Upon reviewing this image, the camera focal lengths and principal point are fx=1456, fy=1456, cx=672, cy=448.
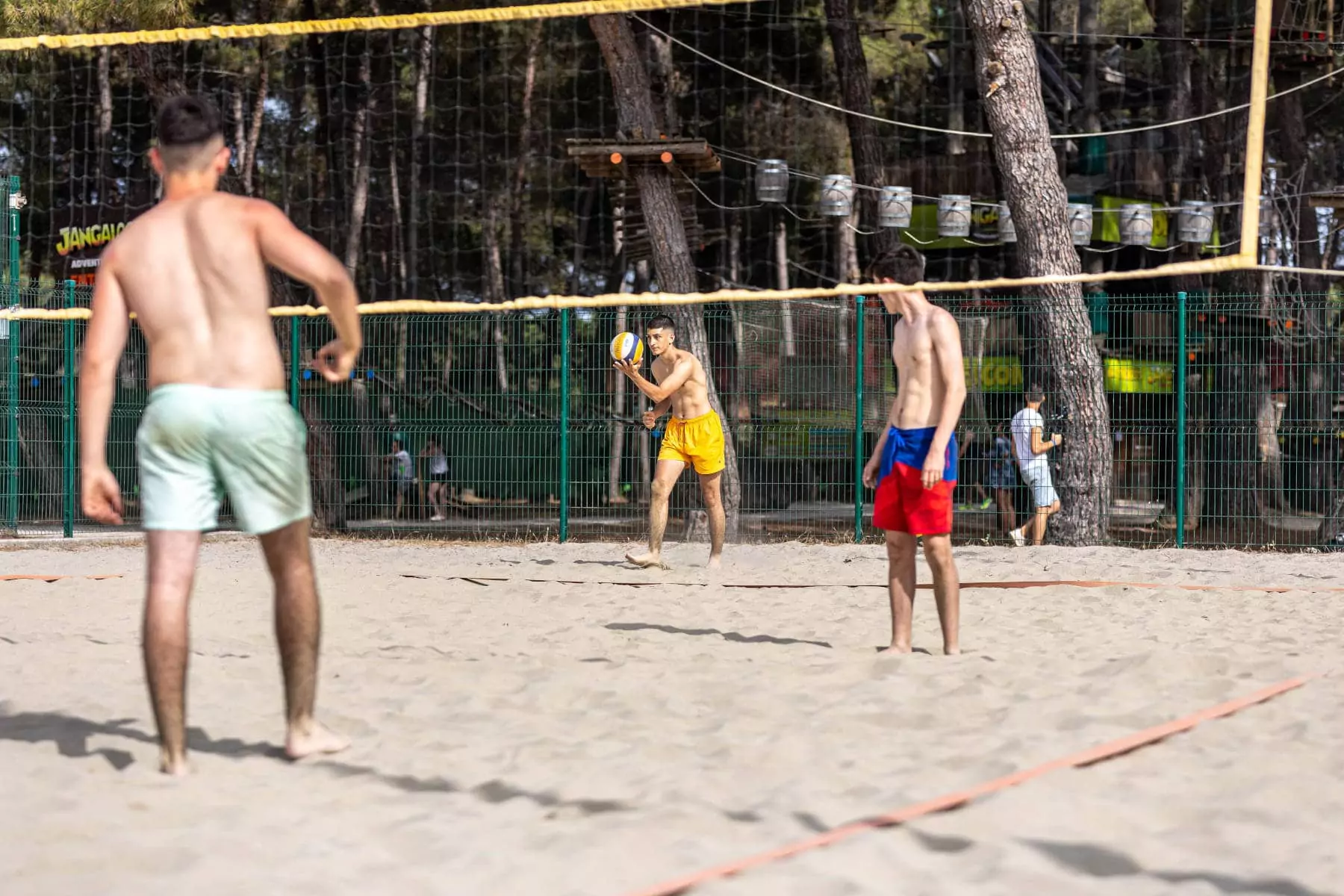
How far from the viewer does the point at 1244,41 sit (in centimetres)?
1702

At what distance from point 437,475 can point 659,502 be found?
4982 millimetres

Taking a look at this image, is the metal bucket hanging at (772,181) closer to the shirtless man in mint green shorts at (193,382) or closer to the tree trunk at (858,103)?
the tree trunk at (858,103)

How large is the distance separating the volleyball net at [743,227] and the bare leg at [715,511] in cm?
186

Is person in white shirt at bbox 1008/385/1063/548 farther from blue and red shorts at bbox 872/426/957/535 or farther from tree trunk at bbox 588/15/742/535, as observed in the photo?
blue and red shorts at bbox 872/426/957/535

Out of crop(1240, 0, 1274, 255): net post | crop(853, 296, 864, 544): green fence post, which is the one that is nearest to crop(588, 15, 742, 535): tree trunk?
crop(853, 296, 864, 544): green fence post

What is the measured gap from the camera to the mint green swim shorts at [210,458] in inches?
127

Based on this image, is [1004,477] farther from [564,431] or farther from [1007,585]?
[1007,585]

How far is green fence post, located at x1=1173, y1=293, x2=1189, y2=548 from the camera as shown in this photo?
10.8 meters

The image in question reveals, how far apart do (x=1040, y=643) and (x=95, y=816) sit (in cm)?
349

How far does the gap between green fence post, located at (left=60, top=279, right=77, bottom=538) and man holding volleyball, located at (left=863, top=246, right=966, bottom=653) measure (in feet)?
30.2

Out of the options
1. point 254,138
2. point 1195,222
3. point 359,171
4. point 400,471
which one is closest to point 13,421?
point 400,471

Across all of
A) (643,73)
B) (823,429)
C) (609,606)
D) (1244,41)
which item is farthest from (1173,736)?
(1244,41)

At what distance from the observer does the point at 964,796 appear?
3051mm

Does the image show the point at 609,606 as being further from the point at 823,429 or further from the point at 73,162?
the point at 73,162
